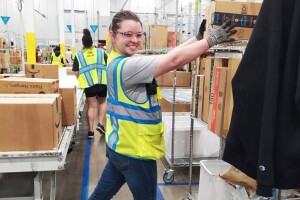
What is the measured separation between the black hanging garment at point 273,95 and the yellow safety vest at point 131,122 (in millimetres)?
690

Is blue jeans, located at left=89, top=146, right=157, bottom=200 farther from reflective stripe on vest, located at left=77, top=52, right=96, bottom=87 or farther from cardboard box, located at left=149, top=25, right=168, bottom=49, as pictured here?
cardboard box, located at left=149, top=25, right=168, bottom=49

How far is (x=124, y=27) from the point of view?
63.0 inches

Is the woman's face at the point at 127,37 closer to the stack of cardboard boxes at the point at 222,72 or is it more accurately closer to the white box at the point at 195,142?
the stack of cardboard boxes at the point at 222,72

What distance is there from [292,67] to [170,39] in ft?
14.9

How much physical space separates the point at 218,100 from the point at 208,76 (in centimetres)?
39

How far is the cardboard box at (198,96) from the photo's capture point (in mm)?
2443

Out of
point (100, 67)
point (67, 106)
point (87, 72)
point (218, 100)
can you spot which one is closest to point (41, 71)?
point (87, 72)

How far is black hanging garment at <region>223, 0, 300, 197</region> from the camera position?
0.93 m

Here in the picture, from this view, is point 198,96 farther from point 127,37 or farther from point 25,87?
point 25,87

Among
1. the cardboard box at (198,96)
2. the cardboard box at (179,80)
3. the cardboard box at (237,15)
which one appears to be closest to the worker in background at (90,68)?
the cardboard box at (179,80)

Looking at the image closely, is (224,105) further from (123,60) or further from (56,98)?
(56,98)

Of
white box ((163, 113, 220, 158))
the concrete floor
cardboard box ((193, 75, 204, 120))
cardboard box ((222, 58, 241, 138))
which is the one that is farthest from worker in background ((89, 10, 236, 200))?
white box ((163, 113, 220, 158))

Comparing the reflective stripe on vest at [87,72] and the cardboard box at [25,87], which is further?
the reflective stripe on vest at [87,72]

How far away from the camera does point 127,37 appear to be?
161 centimetres
